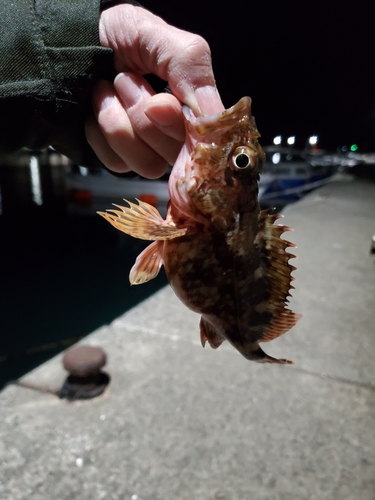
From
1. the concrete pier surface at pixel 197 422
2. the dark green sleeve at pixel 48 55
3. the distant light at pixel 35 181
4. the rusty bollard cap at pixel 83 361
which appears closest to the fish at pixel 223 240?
the dark green sleeve at pixel 48 55

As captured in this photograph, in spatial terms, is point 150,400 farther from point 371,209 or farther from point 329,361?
point 371,209

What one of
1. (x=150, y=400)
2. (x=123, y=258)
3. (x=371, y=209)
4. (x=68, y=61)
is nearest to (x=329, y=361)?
(x=150, y=400)

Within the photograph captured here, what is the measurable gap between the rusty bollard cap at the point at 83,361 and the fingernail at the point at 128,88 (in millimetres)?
2180

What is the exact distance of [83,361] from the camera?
122 inches

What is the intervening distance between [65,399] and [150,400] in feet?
2.08

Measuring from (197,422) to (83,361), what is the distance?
963 millimetres

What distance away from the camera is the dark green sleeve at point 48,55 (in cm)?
137

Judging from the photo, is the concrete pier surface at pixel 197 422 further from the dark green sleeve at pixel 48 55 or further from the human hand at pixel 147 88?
the dark green sleeve at pixel 48 55

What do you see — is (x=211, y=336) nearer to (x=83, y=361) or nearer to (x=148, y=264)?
(x=148, y=264)

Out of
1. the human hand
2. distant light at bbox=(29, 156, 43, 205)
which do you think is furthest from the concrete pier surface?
distant light at bbox=(29, 156, 43, 205)

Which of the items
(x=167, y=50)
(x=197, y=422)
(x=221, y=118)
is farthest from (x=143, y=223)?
(x=197, y=422)

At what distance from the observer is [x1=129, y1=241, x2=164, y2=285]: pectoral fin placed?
5.04 feet

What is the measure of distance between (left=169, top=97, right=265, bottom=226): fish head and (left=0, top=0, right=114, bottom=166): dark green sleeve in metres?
0.38

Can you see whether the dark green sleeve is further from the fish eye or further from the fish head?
the fish eye
